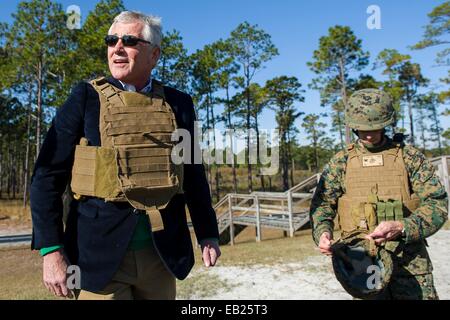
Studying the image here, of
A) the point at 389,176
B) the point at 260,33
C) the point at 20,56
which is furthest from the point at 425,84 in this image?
the point at 389,176

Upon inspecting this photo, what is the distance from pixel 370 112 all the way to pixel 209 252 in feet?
4.94

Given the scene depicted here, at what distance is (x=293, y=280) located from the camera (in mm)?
5742

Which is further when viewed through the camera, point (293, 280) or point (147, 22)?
point (293, 280)

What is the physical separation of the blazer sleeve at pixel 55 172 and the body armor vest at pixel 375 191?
1776 millimetres

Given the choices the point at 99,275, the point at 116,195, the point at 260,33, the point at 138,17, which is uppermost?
the point at 260,33

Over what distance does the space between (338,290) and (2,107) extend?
30.7m

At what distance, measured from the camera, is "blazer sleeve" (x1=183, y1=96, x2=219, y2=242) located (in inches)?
77.5

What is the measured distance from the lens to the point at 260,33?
25.3m

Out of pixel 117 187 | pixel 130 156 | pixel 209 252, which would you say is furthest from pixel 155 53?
pixel 209 252

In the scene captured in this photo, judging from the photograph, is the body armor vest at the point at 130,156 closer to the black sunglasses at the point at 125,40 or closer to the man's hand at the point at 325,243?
the black sunglasses at the point at 125,40

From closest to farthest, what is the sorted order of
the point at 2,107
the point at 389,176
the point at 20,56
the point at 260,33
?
the point at 389,176
the point at 20,56
the point at 260,33
the point at 2,107

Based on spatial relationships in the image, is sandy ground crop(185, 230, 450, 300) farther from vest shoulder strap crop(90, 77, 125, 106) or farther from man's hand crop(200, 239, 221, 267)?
vest shoulder strap crop(90, 77, 125, 106)

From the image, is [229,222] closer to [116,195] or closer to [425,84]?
[116,195]

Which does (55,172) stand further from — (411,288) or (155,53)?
(411,288)
